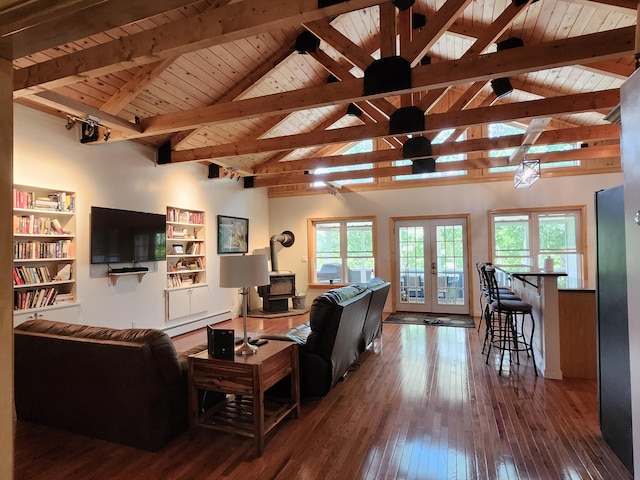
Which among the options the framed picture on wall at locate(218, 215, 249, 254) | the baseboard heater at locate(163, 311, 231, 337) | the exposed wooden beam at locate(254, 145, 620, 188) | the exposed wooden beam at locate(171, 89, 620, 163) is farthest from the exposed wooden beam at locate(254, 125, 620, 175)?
the baseboard heater at locate(163, 311, 231, 337)

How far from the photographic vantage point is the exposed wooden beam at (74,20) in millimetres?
1033

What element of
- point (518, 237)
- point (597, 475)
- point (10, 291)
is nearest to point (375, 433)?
point (597, 475)

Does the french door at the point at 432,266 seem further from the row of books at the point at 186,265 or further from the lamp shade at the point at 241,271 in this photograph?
the lamp shade at the point at 241,271

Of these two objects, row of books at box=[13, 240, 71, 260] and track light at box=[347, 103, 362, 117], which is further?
track light at box=[347, 103, 362, 117]

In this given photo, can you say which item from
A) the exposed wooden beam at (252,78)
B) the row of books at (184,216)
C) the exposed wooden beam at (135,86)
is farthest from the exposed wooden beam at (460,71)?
the row of books at (184,216)

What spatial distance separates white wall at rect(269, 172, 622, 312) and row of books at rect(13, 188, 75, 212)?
4.95 meters

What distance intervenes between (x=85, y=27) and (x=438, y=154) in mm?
5122

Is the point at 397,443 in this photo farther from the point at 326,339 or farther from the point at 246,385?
the point at 246,385

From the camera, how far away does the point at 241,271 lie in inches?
101

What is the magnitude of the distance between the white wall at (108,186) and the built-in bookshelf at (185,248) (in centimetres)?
14

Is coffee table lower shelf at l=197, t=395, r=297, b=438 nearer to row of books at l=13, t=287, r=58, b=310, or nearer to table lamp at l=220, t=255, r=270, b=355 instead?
table lamp at l=220, t=255, r=270, b=355

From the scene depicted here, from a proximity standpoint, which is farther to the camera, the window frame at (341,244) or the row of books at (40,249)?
the window frame at (341,244)

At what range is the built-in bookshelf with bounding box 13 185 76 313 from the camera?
3764 millimetres

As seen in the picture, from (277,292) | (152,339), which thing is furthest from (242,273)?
(277,292)
